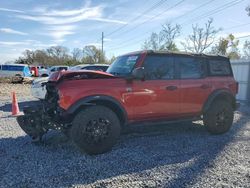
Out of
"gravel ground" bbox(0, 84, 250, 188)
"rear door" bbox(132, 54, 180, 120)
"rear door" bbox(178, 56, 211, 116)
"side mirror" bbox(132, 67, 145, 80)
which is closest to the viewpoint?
"gravel ground" bbox(0, 84, 250, 188)

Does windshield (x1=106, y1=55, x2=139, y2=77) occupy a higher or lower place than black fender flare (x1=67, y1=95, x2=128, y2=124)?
higher

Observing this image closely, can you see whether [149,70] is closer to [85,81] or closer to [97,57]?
A: [85,81]

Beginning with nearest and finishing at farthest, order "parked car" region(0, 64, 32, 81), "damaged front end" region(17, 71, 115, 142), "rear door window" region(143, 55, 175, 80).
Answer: "damaged front end" region(17, 71, 115, 142), "rear door window" region(143, 55, 175, 80), "parked car" region(0, 64, 32, 81)

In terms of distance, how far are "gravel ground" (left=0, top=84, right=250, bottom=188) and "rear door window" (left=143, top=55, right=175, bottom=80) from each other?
1422 mm

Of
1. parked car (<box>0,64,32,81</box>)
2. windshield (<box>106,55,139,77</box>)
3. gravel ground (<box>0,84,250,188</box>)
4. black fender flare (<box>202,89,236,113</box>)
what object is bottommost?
gravel ground (<box>0,84,250,188</box>)

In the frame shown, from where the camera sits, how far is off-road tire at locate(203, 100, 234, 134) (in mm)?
6961

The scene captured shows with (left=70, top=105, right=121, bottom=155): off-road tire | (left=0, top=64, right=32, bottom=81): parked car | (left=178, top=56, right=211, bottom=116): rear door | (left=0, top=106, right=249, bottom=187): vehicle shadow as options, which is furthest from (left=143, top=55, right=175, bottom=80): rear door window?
(left=0, top=64, right=32, bottom=81): parked car

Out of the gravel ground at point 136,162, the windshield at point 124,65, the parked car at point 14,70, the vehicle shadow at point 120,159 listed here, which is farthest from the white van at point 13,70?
the windshield at point 124,65

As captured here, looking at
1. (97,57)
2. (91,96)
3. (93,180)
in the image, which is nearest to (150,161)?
(93,180)

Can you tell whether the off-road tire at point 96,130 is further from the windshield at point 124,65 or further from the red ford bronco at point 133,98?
the windshield at point 124,65

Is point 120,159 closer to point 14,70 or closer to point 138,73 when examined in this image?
point 138,73

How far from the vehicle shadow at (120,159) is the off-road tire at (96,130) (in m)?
0.17

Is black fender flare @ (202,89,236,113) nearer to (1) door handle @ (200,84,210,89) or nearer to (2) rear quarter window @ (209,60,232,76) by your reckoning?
(1) door handle @ (200,84,210,89)

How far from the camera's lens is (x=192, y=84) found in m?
6.59
